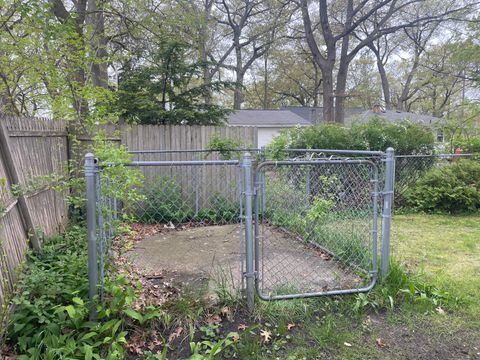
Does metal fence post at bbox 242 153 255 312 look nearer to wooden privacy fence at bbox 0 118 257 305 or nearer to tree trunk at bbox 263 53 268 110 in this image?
wooden privacy fence at bbox 0 118 257 305

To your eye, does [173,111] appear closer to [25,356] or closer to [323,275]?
[323,275]

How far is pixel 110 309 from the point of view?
2.50 m

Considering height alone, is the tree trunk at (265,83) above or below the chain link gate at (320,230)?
above

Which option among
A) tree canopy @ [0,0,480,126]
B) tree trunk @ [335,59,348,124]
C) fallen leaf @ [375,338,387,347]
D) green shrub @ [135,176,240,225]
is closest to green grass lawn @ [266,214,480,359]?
fallen leaf @ [375,338,387,347]

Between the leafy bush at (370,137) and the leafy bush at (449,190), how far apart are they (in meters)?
0.75

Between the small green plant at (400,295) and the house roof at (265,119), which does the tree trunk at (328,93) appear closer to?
the house roof at (265,119)

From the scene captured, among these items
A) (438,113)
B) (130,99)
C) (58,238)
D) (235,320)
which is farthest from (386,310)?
(438,113)

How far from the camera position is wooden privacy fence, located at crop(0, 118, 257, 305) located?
2802 millimetres

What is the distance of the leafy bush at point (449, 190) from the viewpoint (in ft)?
22.9

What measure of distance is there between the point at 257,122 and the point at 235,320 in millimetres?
20007

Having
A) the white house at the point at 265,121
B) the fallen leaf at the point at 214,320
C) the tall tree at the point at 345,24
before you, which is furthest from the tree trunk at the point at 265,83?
the fallen leaf at the point at 214,320

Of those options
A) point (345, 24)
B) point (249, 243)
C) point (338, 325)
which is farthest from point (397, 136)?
point (345, 24)

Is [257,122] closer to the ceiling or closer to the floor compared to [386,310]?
closer to the ceiling

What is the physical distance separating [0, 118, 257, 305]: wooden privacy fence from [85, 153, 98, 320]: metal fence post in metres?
0.54
